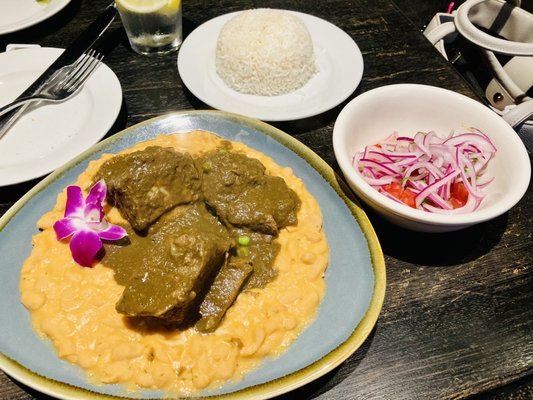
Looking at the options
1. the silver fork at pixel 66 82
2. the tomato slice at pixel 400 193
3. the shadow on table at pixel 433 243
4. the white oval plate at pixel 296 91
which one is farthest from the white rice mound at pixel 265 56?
the tomato slice at pixel 400 193

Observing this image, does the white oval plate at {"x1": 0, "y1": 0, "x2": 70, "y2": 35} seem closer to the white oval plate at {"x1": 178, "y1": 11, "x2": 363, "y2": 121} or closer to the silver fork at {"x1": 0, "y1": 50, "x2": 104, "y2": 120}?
the silver fork at {"x1": 0, "y1": 50, "x2": 104, "y2": 120}

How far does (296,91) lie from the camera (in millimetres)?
3574

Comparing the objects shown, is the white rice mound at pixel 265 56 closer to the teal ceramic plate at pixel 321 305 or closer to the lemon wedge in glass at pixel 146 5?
the lemon wedge in glass at pixel 146 5

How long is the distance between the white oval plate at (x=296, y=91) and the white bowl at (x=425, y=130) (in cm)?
49

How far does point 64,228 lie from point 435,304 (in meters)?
2.05

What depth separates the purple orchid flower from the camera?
223 cm

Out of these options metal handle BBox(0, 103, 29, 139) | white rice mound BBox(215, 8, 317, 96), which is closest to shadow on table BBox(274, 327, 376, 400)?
white rice mound BBox(215, 8, 317, 96)

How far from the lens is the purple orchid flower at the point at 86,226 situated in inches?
87.7

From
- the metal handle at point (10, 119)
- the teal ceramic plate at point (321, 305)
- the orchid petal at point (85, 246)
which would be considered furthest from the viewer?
the metal handle at point (10, 119)

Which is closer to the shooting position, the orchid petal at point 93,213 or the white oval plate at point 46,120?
the orchid petal at point 93,213

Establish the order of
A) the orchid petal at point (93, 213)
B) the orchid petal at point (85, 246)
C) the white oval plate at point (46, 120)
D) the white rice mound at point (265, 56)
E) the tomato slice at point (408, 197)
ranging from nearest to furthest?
the orchid petal at point (85, 246)
the orchid petal at point (93, 213)
the tomato slice at point (408, 197)
the white oval plate at point (46, 120)
the white rice mound at point (265, 56)

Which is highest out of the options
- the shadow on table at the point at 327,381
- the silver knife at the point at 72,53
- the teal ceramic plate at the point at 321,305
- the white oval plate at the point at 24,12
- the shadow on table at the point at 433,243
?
the white oval plate at the point at 24,12

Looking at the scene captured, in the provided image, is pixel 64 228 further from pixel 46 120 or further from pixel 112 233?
pixel 46 120

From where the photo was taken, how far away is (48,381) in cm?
187
